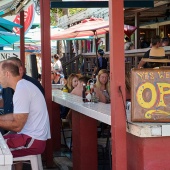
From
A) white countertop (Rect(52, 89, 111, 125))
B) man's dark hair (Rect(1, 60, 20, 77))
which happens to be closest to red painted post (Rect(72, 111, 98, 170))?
white countertop (Rect(52, 89, 111, 125))

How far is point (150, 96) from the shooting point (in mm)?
4781

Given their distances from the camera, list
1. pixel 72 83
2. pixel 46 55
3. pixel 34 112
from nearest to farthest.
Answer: pixel 34 112
pixel 46 55
pixel 72 83

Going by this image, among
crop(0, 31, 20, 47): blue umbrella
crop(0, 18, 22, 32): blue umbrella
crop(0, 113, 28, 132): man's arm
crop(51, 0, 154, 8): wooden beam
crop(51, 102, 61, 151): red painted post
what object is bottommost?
crop(51, 102, 61, 151): red painted post

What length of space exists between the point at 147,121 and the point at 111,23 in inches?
38.4

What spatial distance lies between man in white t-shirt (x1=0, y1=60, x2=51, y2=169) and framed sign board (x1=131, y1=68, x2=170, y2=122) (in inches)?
52.6

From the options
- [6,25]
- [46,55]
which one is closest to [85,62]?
[6,25]

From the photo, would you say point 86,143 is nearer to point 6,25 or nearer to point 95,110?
point 95,110

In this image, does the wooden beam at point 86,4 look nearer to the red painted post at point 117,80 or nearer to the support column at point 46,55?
the support column at point 46,55

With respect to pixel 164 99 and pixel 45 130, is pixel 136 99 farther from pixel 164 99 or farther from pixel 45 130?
pixel 45 130

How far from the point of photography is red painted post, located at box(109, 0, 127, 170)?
15.7 ft

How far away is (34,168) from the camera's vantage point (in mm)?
5660

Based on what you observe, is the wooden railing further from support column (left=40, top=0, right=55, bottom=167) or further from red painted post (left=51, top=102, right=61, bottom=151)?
support column (left=40, top=0, right=55, bottom=167)

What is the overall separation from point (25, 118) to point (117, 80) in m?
1.24

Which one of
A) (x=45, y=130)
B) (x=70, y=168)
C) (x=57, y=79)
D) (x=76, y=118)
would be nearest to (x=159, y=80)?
(x=45, y=130)
